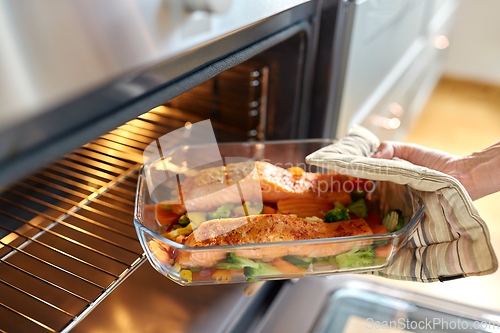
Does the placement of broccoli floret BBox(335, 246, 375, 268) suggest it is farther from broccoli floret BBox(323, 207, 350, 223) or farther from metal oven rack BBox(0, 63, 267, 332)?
metal oven rack BBox(0, 63, 267, 332)

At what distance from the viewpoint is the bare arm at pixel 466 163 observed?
1.70ft

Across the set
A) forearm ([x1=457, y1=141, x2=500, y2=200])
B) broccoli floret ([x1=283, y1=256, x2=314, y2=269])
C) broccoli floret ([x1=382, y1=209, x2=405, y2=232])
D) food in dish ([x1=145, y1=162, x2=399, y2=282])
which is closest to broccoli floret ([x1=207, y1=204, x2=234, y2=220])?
food in dish ([x1=145, y1=162, x2=399, y2=282])

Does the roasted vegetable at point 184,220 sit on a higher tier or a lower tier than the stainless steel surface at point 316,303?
higher

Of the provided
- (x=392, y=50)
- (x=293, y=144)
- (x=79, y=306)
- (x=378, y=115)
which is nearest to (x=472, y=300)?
(x=378, y=115)

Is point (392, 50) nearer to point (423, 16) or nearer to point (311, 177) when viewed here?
point (423, 16)

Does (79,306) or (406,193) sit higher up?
(406,193)

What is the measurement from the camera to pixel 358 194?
0.57 metres

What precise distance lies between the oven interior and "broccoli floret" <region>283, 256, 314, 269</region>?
0.20 m

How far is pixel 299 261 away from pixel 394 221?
0.17m

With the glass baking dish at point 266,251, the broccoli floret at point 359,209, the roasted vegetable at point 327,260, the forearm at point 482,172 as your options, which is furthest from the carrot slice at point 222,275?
the forearm at point 482,172

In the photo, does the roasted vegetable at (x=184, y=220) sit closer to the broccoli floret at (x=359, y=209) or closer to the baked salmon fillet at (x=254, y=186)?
the baked salmon fillet at (x=254, y=186)

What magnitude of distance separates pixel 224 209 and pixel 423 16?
1303mm

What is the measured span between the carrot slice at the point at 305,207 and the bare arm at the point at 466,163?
11 cm

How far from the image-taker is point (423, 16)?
4.64ft
